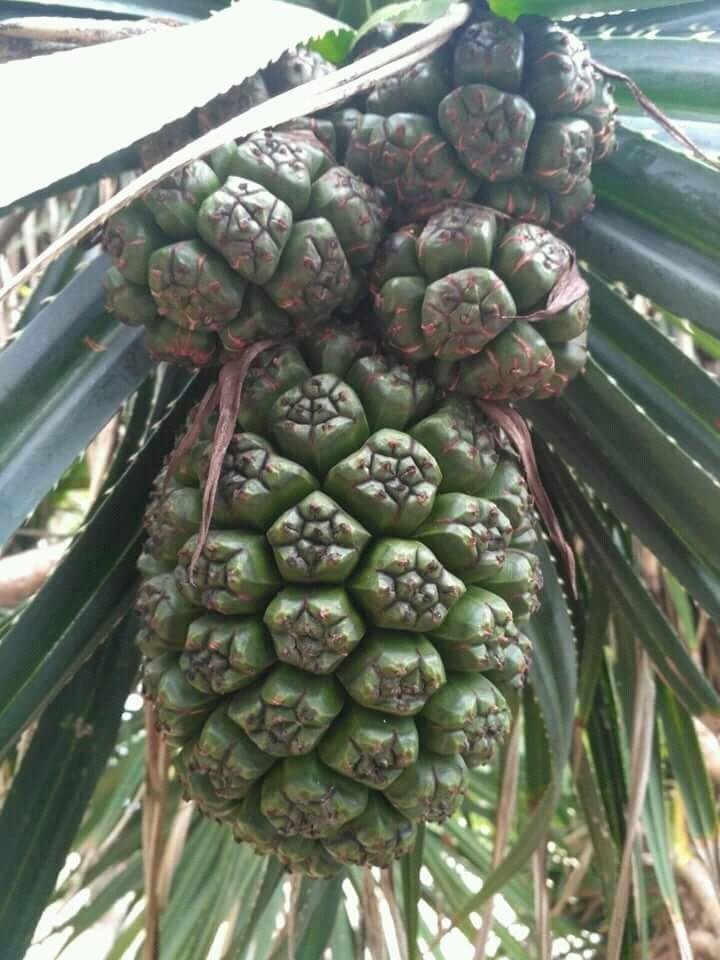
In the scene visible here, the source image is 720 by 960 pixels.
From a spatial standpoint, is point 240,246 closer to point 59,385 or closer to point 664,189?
point 59,385

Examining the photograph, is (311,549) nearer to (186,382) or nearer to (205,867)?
(186,382)

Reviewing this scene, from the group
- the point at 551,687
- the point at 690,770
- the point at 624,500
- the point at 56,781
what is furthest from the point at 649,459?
the point at 56,781

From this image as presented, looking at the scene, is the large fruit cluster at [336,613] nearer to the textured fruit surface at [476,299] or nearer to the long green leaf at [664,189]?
the textured fruit surface at [476,299]

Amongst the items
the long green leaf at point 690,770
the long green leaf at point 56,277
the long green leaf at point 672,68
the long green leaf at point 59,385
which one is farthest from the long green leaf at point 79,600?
the long green leaf at point 690,770

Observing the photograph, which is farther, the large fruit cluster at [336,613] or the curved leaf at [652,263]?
the curved leaf at [652,263]

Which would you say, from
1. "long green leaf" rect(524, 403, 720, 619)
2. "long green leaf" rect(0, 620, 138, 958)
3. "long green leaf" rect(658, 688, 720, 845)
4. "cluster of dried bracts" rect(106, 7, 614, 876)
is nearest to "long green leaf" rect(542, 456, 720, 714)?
"long green leaf" rect(524, 403, 720, 619)

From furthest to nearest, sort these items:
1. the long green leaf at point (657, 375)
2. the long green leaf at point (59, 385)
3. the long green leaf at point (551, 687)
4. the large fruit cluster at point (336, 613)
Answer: the long green leaf at point (551, 687) < the long green leaf at point (657, 375) < the long green leaf at point (59, 385) < the large fruit cluster at point (336, 613)

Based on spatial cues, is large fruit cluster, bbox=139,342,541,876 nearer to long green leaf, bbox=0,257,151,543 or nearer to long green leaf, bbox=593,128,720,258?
long green leaf, bbox=0,257,151,543
